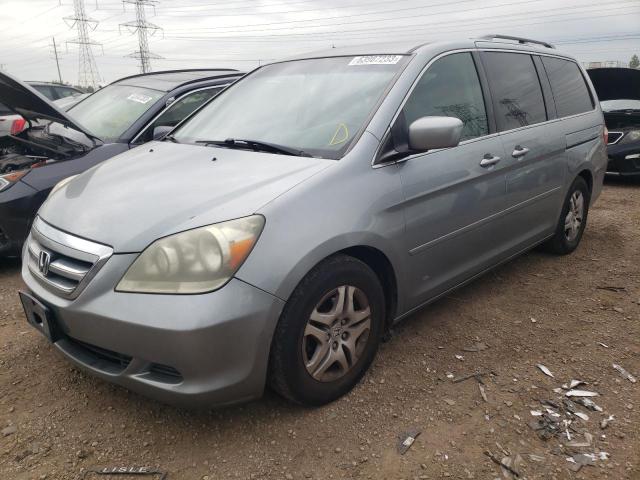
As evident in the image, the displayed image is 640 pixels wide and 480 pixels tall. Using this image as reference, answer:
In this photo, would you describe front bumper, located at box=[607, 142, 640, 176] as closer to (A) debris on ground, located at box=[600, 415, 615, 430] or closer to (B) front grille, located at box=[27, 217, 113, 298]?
(A) debris on ground, located at box=[600, 415, 615, 430]

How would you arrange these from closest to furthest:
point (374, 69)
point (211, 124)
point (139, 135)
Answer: point (374, 69), point (211, 124), point (139, 135)

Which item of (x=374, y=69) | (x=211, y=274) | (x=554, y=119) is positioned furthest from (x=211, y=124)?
(x=554, y=119)

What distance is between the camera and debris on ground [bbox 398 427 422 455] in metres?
2.15

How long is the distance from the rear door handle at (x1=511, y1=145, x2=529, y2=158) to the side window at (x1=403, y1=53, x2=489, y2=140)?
0.97 feet

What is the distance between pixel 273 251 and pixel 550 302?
2.39m

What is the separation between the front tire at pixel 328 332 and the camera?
2.11 meters

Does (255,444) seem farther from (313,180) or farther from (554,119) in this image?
(554,119)

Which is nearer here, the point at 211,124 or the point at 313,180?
the point at 313,180

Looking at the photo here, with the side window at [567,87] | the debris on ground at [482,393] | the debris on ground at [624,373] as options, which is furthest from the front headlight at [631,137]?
the debris on ground at [482,393]

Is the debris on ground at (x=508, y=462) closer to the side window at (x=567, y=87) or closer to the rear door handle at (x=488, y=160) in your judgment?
the rear door handle at (x=488, y=160)

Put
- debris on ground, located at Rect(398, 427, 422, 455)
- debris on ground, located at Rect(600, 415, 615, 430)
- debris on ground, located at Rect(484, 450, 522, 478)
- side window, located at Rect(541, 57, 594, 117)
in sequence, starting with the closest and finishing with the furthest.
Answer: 1. debris on ground, located at Rect(484, 450, 522, 478)
2. debris on ground, located at Rect(398, 427, 422, 455)
3. debris on ground, located at Rect(600, 415, 615, 430)
4. side window, located at Rect(541, 57, 594, 117)

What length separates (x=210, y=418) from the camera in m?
2.33

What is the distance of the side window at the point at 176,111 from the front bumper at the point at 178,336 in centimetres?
289

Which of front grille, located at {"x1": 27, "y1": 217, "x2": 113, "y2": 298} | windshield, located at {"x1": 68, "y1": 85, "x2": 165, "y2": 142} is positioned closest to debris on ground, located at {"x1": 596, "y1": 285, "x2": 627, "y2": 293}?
front grille, located at {"x1": 27, "y1": 217, "x2": 113, "y2": 298}
